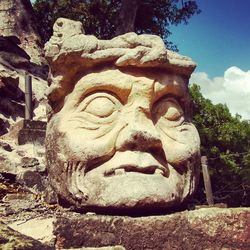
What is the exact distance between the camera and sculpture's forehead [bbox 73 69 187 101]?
3.05 m

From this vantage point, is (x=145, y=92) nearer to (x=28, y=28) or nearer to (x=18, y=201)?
(x=18, y=201)

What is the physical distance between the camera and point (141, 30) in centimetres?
1500

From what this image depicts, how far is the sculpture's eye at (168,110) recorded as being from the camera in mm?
3213

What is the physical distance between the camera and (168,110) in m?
3.23

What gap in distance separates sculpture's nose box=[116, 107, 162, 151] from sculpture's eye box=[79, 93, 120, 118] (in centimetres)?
14

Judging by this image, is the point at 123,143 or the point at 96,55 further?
the point at 96,55

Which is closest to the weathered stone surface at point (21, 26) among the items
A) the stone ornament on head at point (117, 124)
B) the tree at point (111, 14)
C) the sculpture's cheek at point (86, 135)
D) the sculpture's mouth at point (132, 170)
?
the tree at point (111, 14)

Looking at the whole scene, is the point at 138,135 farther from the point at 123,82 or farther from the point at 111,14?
the point at 111,14

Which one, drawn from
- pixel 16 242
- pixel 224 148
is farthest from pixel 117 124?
pixel 224 148

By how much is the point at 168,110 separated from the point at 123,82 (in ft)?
1.35

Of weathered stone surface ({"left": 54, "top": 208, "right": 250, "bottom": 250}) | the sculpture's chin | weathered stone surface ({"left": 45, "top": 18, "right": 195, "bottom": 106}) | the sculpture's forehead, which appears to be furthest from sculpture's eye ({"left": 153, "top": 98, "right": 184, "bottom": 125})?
weathered stone surface ({"left": 54, "top": 208, "right": 250, "bottom": 250})

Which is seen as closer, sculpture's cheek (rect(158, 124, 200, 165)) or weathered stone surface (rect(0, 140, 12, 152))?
sculpture's cheek (rect(158, 124, 200, 165))

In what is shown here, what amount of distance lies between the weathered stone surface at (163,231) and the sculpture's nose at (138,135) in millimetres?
510

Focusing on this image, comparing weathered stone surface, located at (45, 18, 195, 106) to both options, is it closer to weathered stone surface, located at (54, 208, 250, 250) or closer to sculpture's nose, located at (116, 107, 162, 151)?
sculpture's nose, located at (116, 107, 162, 151)
